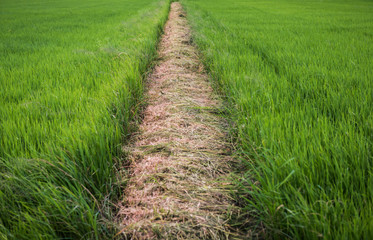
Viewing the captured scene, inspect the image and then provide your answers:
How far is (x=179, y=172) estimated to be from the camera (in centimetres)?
133

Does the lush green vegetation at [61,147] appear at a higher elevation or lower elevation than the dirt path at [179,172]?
higher

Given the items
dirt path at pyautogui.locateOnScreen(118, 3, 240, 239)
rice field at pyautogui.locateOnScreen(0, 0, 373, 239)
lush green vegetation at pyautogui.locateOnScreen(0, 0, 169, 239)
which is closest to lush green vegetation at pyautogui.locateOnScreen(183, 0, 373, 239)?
rice field at pyautogui.locateOnScreen(0, 0, 373, 239)

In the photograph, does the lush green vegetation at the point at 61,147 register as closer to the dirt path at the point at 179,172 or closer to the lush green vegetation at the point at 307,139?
the dirt path at the point at 179,172

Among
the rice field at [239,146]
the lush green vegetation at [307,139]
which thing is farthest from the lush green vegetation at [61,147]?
the lush green vegetation at [307,139]

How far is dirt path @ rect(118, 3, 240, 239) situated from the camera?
972 mm

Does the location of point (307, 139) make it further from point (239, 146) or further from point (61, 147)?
point (61, 147)

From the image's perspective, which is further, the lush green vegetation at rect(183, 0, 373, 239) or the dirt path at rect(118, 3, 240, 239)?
the dirt path at rect(118, 3, 240, 239)

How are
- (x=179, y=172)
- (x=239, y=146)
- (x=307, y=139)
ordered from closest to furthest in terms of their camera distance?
1. (x=307, y=139)
2. (x=179, y=172)
3. (x=239, y=146)

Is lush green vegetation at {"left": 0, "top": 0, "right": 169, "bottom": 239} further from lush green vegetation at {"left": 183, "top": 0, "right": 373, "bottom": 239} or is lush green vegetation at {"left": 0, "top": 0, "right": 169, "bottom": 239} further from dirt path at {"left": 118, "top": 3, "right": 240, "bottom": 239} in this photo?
lush green vegetation at {"left": 183, "top": 0, "right": 373, "bottom": 239}

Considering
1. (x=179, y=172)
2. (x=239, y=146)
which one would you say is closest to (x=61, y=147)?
(x=179, y=172)

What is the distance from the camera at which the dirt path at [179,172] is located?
972mm

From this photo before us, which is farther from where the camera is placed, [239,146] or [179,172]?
[239,146]

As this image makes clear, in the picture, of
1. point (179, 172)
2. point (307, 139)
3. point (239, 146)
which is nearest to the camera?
point (307, 139)

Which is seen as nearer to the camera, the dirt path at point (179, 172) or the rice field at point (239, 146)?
the rice field at point (239, 146)
